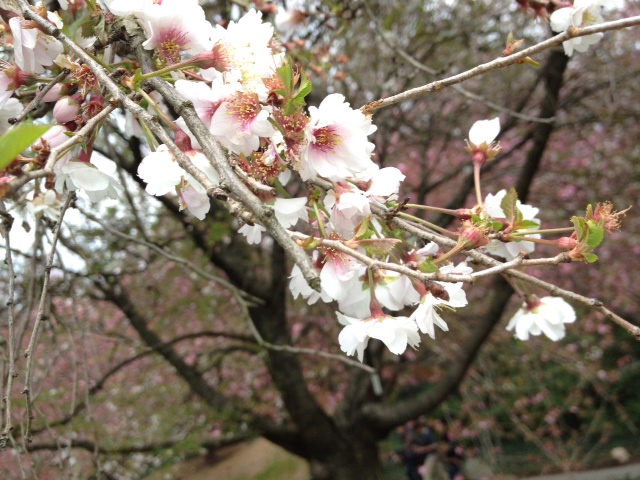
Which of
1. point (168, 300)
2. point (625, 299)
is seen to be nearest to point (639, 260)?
point (625, 299)

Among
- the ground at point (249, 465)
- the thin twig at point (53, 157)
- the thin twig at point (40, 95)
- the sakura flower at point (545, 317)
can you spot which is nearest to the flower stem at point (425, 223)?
the sakura flower at point (545, 317)

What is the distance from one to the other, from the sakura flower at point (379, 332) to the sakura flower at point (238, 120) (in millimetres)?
288

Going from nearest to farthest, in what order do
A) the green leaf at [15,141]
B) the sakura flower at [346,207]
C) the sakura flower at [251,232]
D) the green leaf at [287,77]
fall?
1. the green leaf at [15,141]
2. the green leaf at [287,77]
3. the sakura flower at [346,207]
4. the sakura flower at [251,232]

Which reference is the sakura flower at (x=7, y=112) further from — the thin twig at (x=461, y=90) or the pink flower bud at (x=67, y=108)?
the thin twig at (x=461, y=90)

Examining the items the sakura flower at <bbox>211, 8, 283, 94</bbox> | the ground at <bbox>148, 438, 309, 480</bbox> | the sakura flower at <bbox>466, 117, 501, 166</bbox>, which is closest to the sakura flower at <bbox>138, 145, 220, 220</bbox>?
the sakura flower at <bbox>211, 8, 283, 94</bbox>

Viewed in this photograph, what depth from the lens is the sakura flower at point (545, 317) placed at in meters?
1.10

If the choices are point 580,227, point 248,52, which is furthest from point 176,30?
point 580,227

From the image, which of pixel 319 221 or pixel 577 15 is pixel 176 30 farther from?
pixel 577 15

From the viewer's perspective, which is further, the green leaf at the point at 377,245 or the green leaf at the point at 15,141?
the green leaf at the point at 377,245

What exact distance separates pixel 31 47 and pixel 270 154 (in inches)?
16.0

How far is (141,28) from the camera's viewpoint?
91 cm

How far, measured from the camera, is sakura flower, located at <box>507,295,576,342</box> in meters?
1.10

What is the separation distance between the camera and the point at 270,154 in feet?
2.53

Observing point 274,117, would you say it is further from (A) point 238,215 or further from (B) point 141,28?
(B) point 141,28
